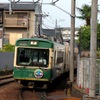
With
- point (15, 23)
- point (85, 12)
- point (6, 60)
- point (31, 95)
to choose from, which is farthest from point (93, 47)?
point (15, 23)

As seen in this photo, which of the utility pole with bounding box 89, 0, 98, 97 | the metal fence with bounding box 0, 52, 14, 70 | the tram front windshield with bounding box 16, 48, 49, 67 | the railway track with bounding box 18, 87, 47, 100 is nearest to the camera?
the utility pole with bounding box 89, 0, 98, 97

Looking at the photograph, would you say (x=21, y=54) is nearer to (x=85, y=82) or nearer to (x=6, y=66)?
(x=85, y=82)

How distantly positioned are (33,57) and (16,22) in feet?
139

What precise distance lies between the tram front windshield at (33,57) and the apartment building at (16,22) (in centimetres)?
4130

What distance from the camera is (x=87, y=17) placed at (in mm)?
44188

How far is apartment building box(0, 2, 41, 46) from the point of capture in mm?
62844

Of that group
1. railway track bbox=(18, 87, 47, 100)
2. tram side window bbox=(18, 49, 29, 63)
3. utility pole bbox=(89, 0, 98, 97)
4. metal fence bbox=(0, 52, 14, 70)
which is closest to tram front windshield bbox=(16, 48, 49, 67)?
tram side window bbox=(18, 49, 29, 63)

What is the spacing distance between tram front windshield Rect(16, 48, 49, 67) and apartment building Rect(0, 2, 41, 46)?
4130 cm

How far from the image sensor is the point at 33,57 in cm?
2112

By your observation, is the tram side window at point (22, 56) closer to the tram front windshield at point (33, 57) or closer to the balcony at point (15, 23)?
the tram front windshield at point (33, 57)

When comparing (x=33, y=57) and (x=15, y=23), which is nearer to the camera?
(x=33, y=57)

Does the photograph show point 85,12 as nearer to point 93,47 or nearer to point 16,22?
point 16,22

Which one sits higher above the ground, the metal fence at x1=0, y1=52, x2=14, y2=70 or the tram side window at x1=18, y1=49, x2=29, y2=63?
the tram side window at x1=18, y1=49, x2=29, y2=63

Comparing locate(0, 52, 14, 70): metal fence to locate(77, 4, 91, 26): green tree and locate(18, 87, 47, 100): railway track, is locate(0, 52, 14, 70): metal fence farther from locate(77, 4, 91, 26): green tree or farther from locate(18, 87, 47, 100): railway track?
locate(18, 87, 47, 100): railway track
